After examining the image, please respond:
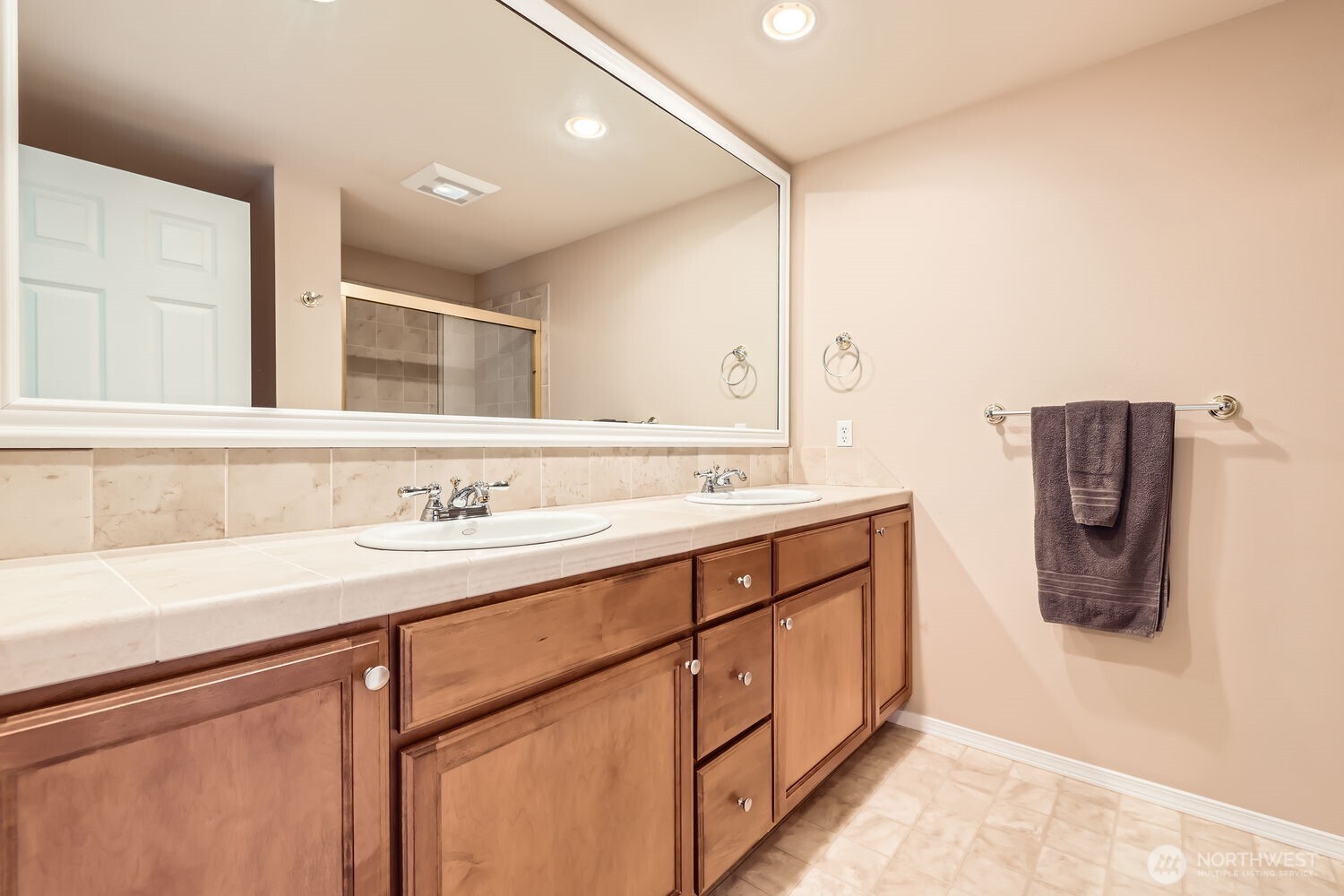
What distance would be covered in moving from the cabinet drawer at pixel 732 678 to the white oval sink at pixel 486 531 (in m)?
0.36

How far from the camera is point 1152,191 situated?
5.71 ft

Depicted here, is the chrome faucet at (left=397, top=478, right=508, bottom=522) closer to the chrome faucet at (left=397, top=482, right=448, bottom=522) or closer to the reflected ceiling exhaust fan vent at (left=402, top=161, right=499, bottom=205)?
the chrome faucet at (left=397, top=482, right=448, bottom=522)

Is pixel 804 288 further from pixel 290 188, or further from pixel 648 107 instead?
pixel 290 188

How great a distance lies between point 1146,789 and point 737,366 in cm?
181

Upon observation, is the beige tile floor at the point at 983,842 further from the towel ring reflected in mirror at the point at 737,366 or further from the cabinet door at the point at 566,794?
the towel ring reflected in mirror at the point at 737,366

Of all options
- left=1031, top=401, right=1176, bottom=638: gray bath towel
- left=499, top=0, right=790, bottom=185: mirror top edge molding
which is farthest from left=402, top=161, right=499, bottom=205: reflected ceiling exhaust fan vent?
left=1031, top=401, right=1176, bottom=638: gray bath towel

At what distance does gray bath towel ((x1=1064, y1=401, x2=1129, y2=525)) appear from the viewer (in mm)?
1698

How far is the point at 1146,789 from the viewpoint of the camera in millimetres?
1758

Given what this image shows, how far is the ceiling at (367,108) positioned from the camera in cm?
97

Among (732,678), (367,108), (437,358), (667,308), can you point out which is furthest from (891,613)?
(367,108)

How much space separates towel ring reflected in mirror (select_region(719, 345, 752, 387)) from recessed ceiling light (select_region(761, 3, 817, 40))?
98cm

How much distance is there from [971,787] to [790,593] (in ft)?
3.07
